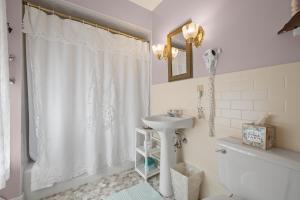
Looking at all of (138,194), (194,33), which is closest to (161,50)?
(194,33)

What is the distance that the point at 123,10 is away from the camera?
1.86m

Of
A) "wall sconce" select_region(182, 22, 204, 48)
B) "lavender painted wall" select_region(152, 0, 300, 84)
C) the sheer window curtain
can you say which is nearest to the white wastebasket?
"lavender painted wall" select_region(152, 0, 300, 84)

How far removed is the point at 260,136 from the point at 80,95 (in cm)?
170

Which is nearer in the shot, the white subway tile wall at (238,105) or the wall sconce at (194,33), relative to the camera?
the white subway tile wall at (238,105)

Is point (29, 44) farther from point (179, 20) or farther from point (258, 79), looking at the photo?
point (258, 79)

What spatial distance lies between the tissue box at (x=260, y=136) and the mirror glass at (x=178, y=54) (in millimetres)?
860

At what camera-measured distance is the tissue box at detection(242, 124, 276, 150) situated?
33.1 inches

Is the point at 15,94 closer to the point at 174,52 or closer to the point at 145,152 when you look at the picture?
the point at 145,152

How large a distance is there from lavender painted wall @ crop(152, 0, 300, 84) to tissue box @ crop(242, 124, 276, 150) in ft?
1.36

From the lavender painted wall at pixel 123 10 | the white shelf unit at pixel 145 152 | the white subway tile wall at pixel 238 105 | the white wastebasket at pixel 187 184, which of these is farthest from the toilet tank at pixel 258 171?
the lavender painted wall at pixel 123 10

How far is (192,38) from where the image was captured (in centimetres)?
136

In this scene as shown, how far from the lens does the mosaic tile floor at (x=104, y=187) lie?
148 cm

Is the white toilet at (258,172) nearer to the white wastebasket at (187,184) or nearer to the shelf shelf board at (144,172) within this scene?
the white wastebasket at (187,184)

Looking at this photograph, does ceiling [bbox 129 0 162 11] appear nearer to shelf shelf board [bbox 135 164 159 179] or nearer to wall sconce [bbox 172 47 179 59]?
wall sconce [bbox 172 47 179 59]
